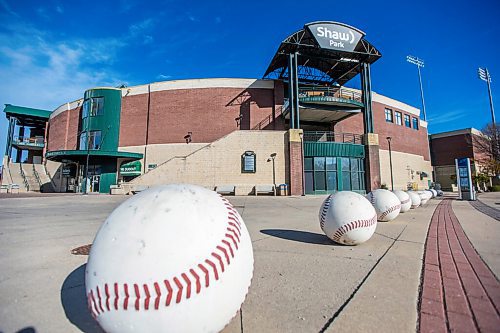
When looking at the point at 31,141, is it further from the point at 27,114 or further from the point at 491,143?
the point at 491,143

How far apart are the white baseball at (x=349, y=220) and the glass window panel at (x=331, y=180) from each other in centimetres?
2184

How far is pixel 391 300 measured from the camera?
2.80 metres

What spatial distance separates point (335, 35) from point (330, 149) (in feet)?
39.5

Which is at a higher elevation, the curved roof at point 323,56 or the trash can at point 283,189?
the curved roof at point 323,56

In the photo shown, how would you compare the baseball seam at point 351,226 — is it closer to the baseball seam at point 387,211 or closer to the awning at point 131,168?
the baseball seam at point 387,211

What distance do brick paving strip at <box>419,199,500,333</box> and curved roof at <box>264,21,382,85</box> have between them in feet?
→ 85.2

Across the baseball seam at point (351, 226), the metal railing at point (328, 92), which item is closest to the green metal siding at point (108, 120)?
the metal railing at point (328, 92)

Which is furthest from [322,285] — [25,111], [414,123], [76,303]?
[25,111]

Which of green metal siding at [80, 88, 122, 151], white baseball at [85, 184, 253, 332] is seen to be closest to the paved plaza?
white baseball at [85, 184, 253, 332]

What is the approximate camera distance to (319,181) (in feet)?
87.1

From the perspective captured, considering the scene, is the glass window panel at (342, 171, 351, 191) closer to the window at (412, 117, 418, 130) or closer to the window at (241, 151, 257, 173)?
the window at (241, 151, 257, 173)

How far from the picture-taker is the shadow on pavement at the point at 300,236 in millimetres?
5781

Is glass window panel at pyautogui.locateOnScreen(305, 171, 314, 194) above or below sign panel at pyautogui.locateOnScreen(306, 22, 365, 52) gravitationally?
below

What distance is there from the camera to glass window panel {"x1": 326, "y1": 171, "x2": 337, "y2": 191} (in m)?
26.5
